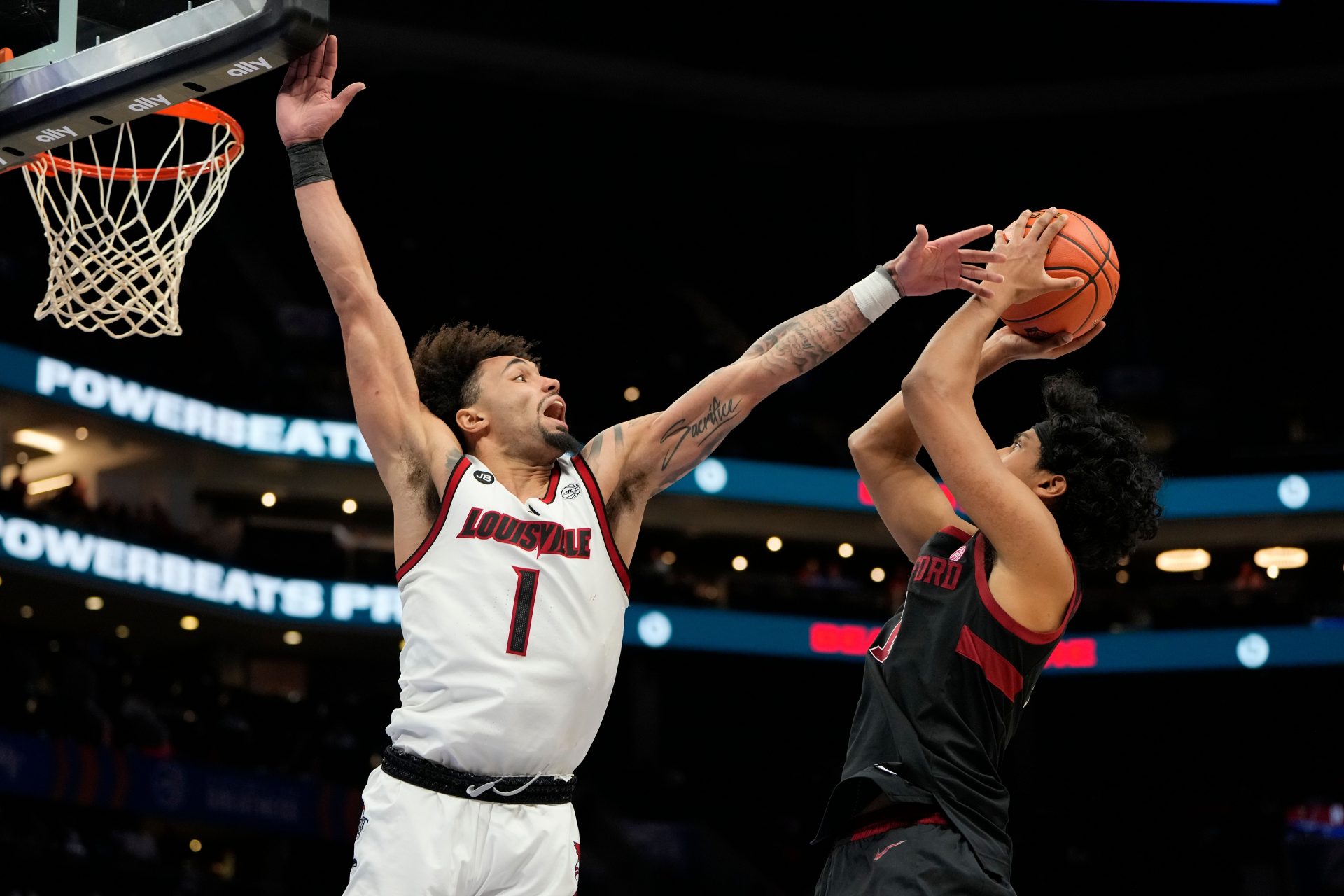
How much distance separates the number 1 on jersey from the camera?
13.2 feet

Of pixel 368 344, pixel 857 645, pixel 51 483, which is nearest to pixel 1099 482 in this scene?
pixel 368 344

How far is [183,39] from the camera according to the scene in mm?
4488

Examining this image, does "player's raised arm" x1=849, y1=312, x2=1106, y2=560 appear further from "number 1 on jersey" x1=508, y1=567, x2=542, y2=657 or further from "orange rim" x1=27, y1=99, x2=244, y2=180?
"orange rim" x1=27, y1=99, x2=244, y2=180

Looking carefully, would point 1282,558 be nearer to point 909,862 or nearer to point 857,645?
point 857,645

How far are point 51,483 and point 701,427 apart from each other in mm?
19668

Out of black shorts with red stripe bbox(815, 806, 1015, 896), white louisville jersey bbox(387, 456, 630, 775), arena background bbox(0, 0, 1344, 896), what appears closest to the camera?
black shorts with red stripe bbox(815, 806, 1015, 896)

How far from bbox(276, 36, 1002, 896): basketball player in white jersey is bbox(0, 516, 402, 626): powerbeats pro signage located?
12.3 m

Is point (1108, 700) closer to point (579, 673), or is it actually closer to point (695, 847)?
point (695, 847)

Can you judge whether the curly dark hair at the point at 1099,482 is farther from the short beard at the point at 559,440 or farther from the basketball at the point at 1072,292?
the short beard at the point at 559,440

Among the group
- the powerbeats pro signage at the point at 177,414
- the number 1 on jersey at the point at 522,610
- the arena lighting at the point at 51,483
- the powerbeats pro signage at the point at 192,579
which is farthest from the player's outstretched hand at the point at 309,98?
the arena lighting at the point at 51,483

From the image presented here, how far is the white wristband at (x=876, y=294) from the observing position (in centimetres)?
455

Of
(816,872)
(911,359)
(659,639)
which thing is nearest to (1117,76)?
(911,359)

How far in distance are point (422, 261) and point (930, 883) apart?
23284 millimetres

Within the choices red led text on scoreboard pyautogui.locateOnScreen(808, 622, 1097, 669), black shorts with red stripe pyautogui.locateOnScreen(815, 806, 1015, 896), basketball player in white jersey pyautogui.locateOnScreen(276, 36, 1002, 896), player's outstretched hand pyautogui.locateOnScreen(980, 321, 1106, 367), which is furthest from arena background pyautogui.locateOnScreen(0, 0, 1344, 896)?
black shorts with red stripe pyautogui.locateOnScreen(815, 806, 1015, 896)
